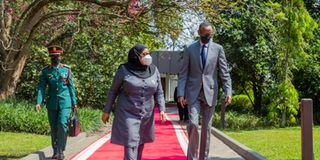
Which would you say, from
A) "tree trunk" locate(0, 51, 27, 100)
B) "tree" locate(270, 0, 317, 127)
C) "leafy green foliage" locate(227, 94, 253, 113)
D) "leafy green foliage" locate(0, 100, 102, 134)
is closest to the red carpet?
"leafy green foliage" locate(0, 100, 102, 134)

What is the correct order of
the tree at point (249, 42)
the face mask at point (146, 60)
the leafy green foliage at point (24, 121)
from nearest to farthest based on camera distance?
the face mask at point (146, 60), the leafy green foliage at point (24, 121), the tree at point (249, 42)

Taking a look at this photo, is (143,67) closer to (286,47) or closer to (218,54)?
(218,54)

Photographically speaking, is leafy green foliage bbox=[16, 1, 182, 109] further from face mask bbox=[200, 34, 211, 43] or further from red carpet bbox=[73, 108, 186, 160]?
face mask bbox=[200, 34, 211, 43]

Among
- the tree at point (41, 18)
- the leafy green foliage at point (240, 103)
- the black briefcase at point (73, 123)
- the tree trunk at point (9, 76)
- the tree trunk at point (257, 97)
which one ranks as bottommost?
the leafy green foliage at point (240, 103)

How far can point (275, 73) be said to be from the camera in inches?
845

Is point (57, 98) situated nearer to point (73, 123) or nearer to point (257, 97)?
point (73, 123)

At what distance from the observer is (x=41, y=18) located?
14383 mm

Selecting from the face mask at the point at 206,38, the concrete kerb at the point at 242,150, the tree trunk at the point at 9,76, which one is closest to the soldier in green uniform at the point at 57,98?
the face mask at the point at 206,38

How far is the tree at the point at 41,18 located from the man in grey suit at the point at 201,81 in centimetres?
615

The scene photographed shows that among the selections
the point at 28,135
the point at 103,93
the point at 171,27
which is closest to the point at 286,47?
the point at 171,27

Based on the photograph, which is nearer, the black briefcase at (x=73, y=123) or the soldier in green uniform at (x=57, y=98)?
the soldier in green uniform at (x=57, y=98)

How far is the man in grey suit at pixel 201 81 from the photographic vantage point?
6809 mm

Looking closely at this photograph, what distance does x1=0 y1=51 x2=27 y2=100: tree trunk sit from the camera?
16.1 m

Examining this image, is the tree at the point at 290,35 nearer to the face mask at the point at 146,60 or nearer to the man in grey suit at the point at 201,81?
the man in grey suit at the point at 201,81
